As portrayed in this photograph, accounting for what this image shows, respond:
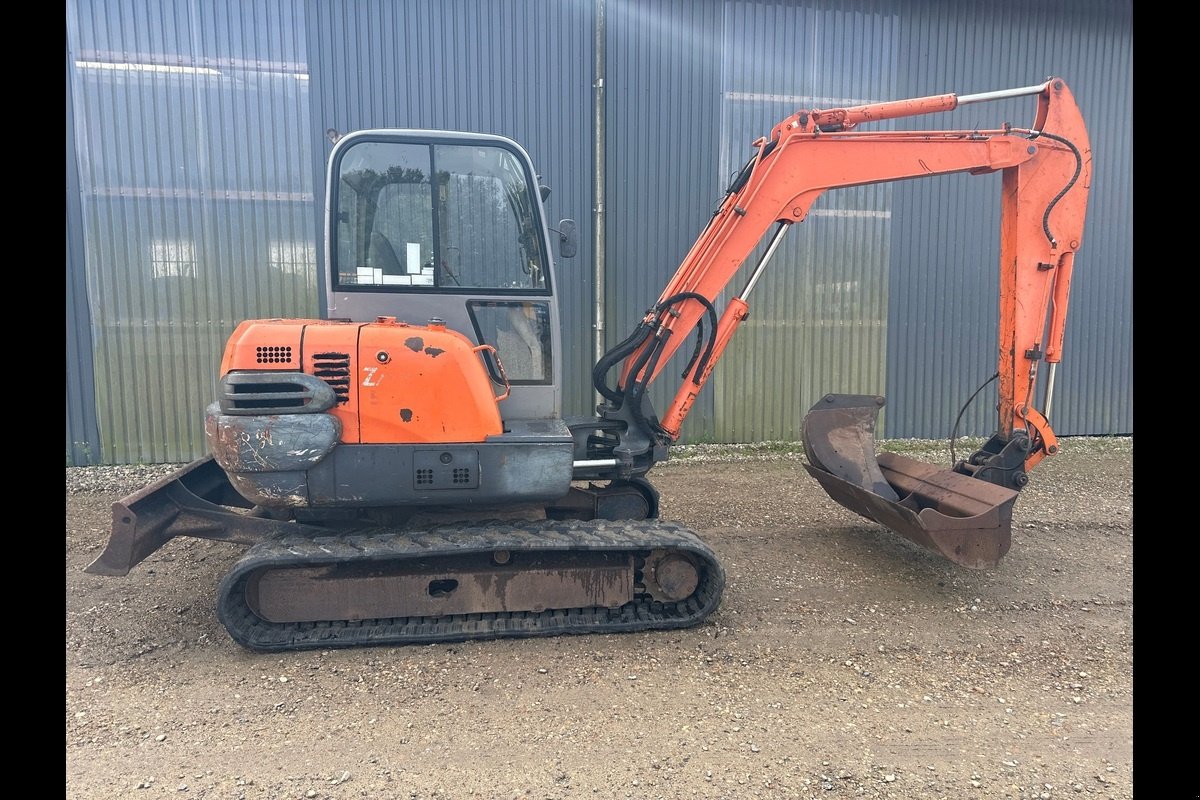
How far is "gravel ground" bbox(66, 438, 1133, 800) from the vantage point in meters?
2.43

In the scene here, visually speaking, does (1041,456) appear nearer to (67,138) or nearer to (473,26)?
(473,26)

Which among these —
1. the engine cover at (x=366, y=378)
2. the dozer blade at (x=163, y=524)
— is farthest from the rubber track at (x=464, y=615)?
the engine cover at (x=366, y=378)

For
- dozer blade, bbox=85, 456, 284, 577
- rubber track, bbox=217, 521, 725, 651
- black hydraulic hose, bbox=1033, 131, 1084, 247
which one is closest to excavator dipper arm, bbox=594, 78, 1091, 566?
black hydraulic hose, bbox=1033, 131, 1084, 247

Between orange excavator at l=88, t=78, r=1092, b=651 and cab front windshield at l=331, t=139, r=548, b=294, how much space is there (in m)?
0.01

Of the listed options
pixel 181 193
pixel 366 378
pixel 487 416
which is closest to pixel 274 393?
pixel 366 378

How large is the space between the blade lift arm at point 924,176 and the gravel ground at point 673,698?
3.63ft

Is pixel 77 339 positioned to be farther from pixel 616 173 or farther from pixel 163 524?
pixel 616 173

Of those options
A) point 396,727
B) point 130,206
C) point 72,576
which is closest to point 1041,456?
point 396,727

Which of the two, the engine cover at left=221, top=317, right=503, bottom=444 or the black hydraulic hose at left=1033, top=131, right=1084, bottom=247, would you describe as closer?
the engine cover at left=221, top=317, right=503, bottom=444

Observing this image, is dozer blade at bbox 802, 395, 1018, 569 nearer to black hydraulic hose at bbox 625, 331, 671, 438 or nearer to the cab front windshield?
black hydraulic hose at bbox 625, 331, 671, 438

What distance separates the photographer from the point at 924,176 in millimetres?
4168

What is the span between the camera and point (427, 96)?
281 inches

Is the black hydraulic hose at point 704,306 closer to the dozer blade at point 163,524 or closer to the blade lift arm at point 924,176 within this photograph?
the blade lift arm at point 924,176

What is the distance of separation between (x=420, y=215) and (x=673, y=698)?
278 cm
